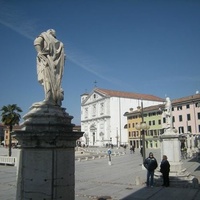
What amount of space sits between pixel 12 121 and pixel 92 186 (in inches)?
1255

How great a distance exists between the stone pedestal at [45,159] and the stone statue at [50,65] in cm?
47

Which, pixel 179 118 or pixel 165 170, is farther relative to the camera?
pixel 179 118

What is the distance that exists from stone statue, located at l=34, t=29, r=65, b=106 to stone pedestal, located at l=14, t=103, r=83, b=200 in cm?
47

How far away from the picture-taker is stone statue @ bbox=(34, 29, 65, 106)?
16.4ft

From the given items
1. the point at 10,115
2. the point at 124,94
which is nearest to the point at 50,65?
the point at 10,115

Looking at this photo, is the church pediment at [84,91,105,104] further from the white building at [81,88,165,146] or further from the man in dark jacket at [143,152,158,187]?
the man in dark jacket at [143,152,158,187]

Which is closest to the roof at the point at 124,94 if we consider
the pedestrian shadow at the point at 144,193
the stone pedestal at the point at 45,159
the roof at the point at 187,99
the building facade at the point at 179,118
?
the building facade at the point at 179,118

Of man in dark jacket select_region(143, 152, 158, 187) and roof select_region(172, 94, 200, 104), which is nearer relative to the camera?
man in dark jacket select_region(143, 152, 158, 187)

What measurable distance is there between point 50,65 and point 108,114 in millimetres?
86952

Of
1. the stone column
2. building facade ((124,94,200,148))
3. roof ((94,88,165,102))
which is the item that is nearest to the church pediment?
roof ((94,88,165,102))

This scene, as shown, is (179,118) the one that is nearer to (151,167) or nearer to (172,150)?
(172,150)

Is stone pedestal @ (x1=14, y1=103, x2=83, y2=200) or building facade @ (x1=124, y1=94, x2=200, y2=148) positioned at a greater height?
building facade @ (x1=124, y1=94, x2=200, y2=148)

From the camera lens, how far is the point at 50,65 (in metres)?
5.07

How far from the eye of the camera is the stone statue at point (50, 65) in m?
5.01
